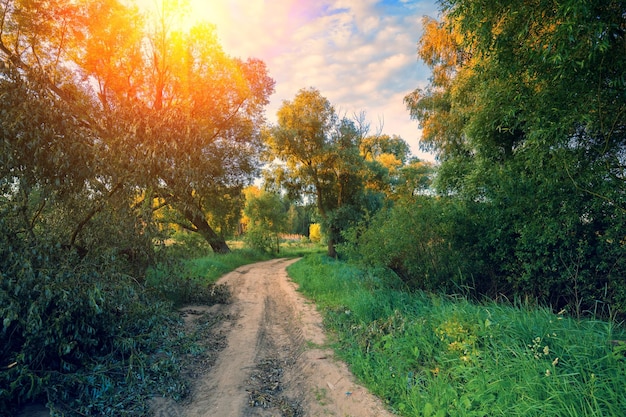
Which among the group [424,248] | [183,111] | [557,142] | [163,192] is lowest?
[424,248]

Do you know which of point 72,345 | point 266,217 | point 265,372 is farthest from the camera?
point 266,217

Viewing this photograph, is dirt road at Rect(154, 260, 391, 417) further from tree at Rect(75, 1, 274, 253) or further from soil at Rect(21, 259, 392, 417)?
tree at Rect(75, 1, 274, 253)

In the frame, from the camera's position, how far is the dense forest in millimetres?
4211

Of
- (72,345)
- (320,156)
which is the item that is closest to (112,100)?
(72,345)

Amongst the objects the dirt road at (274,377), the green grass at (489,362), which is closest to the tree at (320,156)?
the dirt road at (274,377)

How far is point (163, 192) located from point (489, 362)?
6.11 metres

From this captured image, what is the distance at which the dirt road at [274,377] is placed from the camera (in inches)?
155

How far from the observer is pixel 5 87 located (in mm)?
4578

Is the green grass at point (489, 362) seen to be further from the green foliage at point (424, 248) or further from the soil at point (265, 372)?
the green foliage at point (424, 248)

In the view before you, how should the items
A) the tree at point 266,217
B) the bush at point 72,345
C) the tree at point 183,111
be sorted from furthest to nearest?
the tree at point 266,217 < the tree at point 183,111 < the bush at point 72,345

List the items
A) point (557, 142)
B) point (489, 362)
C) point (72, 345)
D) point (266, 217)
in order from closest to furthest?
1. point (489, 362)
2. point (72, 345)
3. point (557, 142)
4. point (266, 217)

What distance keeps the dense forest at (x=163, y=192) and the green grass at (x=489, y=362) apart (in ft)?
6.77

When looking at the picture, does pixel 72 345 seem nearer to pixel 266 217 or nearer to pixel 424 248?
pixel 424 248

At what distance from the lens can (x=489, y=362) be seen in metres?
3.51
